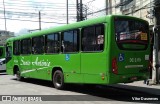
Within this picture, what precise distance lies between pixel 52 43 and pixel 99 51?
4009 millimetres

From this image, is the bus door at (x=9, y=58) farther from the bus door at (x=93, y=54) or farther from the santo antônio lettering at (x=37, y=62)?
the bus door at (x=93, y=54)

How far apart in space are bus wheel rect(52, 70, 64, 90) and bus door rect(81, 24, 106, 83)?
6.18ft

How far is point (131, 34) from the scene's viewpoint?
12.1 m

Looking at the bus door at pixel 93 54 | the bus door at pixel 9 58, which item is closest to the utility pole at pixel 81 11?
the bus door at pixel 9 58

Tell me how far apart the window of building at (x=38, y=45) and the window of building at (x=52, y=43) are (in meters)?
0.67

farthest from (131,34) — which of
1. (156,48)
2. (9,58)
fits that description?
(9,58)

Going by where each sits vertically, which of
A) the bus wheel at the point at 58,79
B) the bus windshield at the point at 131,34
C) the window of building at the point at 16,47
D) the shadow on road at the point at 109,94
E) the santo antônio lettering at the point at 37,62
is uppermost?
the bus windshield at the point at 131,34

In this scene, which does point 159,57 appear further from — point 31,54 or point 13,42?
point 13,42

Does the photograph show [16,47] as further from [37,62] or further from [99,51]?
[99,51]

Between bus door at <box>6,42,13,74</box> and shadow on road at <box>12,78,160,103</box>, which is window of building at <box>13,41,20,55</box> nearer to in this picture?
bus door at <box>6,42,13,74</box>

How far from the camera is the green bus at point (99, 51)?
1152cm

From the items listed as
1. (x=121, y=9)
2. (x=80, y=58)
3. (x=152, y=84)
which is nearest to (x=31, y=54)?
(x=80, y=58)

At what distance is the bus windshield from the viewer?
11727 millimetres

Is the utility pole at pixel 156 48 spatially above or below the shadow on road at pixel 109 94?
above
